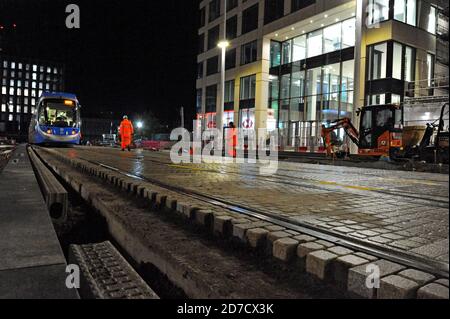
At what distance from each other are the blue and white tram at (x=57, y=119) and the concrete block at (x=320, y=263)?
1022 inches

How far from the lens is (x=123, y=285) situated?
2807 millimetres

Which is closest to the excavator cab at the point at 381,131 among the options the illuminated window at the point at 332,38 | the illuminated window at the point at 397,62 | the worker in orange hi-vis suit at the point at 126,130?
the illuminated window at the point at 397,62

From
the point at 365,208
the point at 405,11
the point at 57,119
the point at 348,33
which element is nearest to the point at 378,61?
the point at 405,11

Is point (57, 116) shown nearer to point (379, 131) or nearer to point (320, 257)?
point (379, 131)

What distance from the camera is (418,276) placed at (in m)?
2.26

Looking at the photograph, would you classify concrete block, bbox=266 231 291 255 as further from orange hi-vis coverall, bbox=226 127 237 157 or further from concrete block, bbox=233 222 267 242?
orange hi-vis coverall, bbox=226 127 237 157

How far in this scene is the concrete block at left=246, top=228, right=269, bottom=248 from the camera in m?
3.13

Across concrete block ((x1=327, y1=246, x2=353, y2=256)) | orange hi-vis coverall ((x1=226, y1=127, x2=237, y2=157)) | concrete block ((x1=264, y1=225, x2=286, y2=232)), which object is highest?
orange hi-vis coverall ((x1=226, y1=127, x2=237, y2=157))

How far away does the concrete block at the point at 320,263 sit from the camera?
2.52 meters

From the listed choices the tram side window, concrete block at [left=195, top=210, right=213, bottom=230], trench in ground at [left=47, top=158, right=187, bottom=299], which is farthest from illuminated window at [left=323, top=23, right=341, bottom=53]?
concrete block at [left=195, top=210, right=213, bottom=230]

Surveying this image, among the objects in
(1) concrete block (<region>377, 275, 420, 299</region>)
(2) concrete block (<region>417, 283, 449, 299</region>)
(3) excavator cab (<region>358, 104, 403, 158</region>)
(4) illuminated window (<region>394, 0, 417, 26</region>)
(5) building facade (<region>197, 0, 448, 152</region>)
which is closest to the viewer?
(2) concrete block (<region>417, 283, 449, 299</region>)

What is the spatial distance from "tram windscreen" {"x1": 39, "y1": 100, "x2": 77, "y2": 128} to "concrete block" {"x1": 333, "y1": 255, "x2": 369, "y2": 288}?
26.2m
